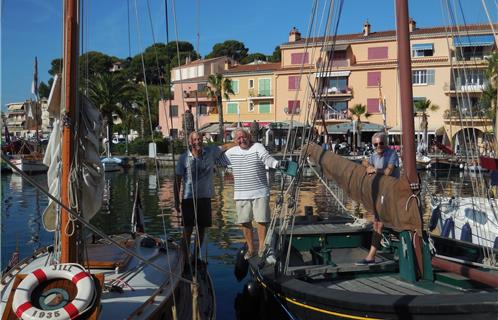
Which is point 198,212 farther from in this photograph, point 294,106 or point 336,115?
point 336,115

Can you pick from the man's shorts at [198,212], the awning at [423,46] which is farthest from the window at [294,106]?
the awning at [423,46]

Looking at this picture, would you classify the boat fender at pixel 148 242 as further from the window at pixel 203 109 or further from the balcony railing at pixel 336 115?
the window at pixel 203 109

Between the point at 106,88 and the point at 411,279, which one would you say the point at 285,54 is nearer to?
the point at 106,88

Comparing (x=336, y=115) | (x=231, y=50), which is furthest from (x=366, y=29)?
(x=231, y=50)

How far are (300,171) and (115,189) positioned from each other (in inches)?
900

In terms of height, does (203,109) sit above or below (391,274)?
above

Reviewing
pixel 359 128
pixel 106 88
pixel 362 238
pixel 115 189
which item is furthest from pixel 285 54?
pixel 362 238

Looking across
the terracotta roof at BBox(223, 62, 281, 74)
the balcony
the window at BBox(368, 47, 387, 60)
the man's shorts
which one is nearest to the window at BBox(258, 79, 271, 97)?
the terracotta roof at BBox(223, 62, 281, 74)

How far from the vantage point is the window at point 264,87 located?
6131cm

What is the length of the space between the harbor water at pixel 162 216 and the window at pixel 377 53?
84.1 feet

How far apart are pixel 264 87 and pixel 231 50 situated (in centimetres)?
4920

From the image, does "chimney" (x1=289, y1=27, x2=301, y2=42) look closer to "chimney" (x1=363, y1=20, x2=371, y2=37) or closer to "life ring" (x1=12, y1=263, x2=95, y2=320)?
"chimney" (x1=363, y1=20, x2=371, y2=37)

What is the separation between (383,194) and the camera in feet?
18.5

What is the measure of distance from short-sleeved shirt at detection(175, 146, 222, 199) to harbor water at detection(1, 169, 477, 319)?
658mm
